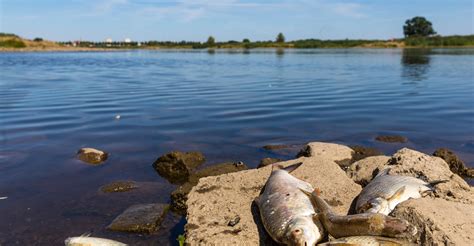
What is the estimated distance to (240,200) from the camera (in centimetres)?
787

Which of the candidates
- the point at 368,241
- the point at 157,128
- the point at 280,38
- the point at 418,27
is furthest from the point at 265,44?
the point at 368,241

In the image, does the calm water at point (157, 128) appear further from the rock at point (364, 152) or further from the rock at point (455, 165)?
the rock at point (455, 165)

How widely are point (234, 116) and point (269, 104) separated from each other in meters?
3.30

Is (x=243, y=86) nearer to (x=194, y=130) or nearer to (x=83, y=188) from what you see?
(x=194, y=130)

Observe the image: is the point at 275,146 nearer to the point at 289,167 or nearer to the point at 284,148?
the point at 284,148

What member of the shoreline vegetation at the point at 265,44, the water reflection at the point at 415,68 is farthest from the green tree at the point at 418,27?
the water reflection at the point at 415,68

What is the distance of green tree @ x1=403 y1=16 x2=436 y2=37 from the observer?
13477 centimetres

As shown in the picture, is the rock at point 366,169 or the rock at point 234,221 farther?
the rock at point 366,169

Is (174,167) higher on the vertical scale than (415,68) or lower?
lower

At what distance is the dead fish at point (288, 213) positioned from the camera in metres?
5.57

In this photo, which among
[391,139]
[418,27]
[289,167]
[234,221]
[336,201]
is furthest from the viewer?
[418,27]

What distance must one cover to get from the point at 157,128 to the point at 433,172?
10.0 metres

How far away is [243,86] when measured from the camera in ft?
90.2

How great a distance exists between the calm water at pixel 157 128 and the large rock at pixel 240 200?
0.70 m
